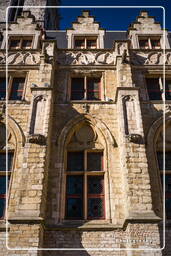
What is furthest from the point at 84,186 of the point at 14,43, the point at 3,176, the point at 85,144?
the point at 14,43

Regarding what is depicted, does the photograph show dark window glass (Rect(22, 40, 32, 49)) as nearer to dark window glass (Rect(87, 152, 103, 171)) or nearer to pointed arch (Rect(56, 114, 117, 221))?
pointed arch (Rect(56, 114, 117, 221))

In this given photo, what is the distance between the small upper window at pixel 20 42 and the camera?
13.5 metres

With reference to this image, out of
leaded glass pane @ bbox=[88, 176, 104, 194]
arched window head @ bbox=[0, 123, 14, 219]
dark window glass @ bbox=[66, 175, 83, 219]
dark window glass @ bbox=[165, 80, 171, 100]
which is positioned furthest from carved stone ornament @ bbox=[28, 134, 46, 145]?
dark window glass @ bbox=[165, 80, 171, 100]

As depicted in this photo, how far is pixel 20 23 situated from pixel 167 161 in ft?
36.4

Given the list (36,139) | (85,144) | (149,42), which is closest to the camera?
(36,139)

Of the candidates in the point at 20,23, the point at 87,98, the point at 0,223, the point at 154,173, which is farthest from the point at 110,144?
the point at 20,23

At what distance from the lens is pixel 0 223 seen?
297 inches

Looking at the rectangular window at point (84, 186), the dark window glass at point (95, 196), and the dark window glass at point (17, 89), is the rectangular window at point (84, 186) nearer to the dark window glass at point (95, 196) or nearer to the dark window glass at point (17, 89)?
the dark window glass at point (95, 196)

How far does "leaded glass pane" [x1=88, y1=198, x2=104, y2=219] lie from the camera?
26.0 feet

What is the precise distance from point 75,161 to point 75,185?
0.90m

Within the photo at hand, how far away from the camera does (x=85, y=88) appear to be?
11102mm

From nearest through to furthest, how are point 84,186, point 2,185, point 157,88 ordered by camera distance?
point 84,186
point 2,185
point 157,88

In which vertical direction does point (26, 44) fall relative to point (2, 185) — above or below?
above

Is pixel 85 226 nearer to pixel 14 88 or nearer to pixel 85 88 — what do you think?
pixel 85 88
